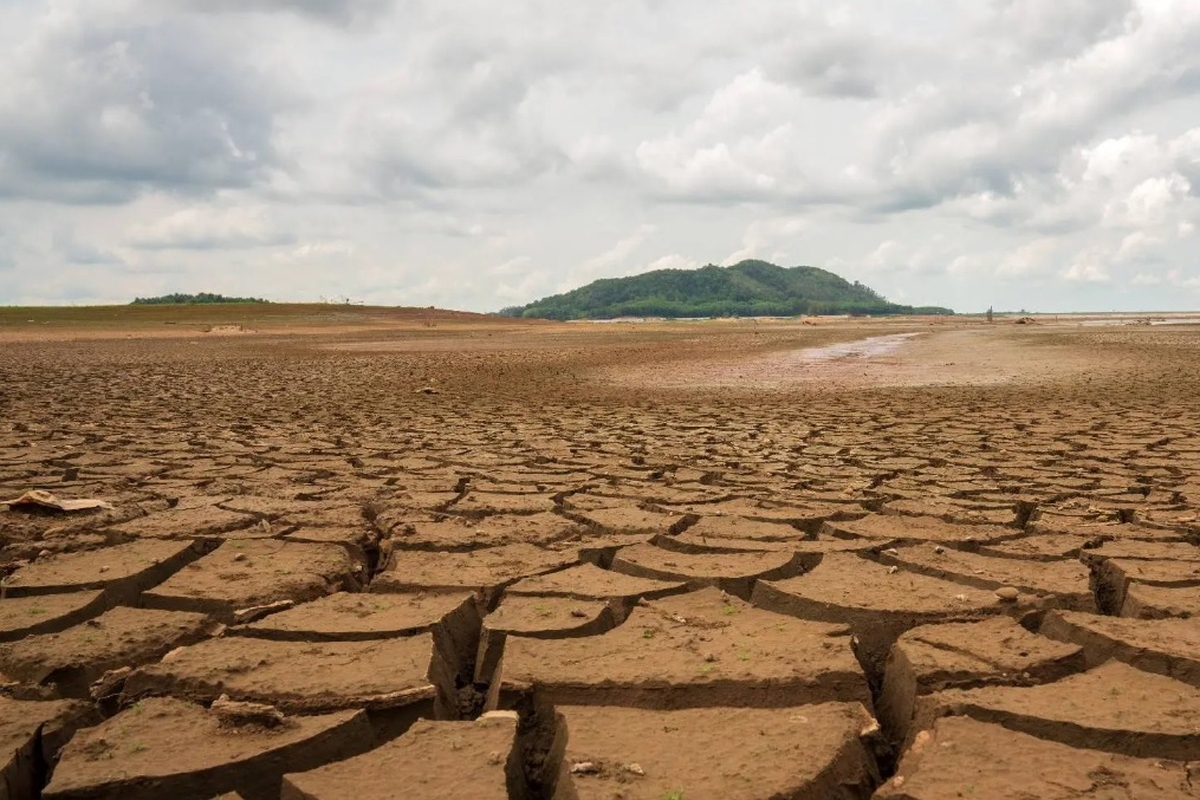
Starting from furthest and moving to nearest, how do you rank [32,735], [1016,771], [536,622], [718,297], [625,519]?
[718,297]
[625,519]
[536,622]
[32,735]
[1016,771]

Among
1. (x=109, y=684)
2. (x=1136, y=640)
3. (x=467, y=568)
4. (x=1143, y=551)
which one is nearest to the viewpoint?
(x=109, y=684)

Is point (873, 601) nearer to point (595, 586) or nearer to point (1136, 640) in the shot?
point (1136, 640)

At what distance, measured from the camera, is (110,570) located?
2.72 metres

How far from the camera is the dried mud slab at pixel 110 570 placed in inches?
102

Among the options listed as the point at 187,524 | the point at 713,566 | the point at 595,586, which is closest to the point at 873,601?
the point at 713,566

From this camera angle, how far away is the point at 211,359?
16188 millimetres

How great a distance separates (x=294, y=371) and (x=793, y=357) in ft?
28.9

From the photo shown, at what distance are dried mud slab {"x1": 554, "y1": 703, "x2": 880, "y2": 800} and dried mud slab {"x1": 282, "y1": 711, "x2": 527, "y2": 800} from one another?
111mm

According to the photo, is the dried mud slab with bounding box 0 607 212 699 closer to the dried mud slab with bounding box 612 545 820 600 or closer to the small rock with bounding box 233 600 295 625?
the small rock with bounding box 233 600 295 625

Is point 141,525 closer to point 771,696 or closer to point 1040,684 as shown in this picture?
point 771,696

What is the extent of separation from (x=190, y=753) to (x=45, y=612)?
1.04m

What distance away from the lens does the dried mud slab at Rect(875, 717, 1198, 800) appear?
1.47 m

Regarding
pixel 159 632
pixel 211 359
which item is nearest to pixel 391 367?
pixel 211 359

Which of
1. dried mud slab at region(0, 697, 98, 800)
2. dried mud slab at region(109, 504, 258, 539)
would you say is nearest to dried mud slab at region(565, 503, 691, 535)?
dried mud slab at region(109, 504, 258, 539)
